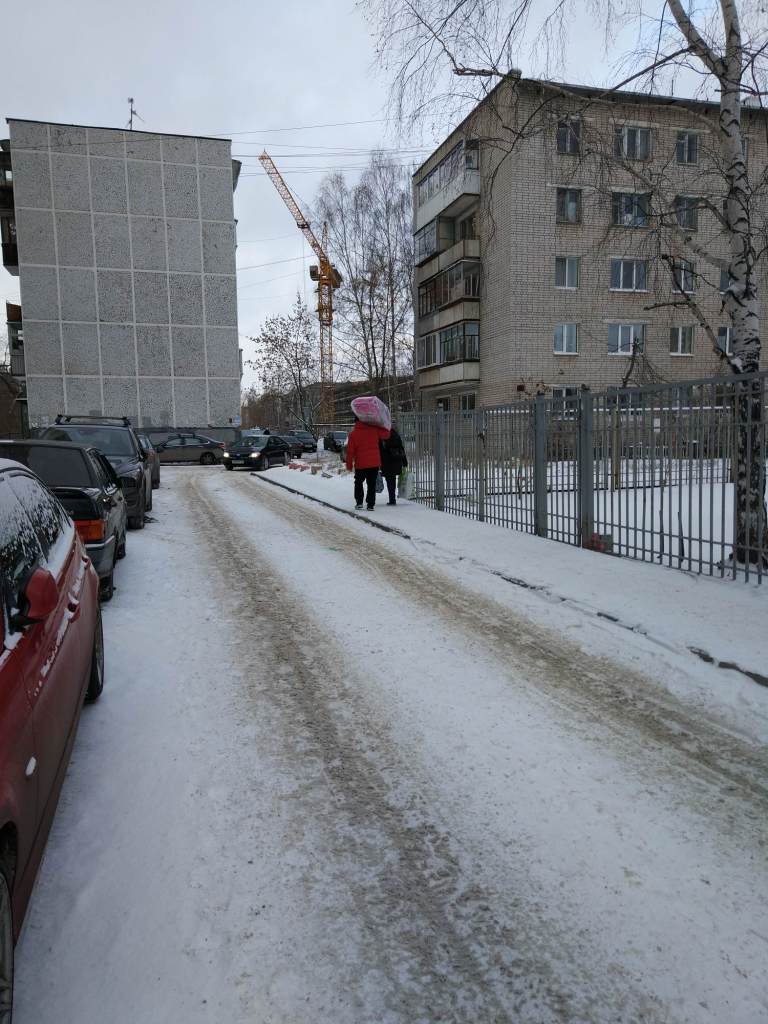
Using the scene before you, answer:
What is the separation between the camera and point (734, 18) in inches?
260

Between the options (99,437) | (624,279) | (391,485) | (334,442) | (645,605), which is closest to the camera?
(645,605)

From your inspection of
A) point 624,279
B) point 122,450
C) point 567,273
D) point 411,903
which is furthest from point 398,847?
point 624,279

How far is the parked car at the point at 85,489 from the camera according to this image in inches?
229

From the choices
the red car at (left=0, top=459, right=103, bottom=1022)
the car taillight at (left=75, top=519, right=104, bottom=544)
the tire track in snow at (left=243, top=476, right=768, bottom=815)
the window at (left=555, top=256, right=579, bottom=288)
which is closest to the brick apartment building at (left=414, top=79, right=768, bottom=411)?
the window at (left=555, top=256, right=579, bottom=288)

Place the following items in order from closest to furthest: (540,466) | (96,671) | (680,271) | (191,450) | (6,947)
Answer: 1. (6,947)
2. (96,671)
3. (540,466)
4. (680,271)
5. (191,450)

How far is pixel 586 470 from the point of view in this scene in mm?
8086

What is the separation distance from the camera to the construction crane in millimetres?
36481

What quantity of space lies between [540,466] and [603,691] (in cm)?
530

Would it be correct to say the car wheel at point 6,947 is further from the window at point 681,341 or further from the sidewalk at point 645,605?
the window at point 681,341

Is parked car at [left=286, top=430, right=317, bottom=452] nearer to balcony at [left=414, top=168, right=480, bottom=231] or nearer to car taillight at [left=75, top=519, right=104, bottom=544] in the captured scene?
balcony at [left=414, top=168, right=480, bottom=231]

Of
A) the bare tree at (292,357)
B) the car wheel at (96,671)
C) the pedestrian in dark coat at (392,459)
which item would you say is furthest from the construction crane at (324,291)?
the car wheel at (96,671)

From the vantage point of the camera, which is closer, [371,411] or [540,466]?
[540,466]

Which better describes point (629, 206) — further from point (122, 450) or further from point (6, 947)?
point (6, 947)

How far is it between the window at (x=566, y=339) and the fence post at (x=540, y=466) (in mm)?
21713
